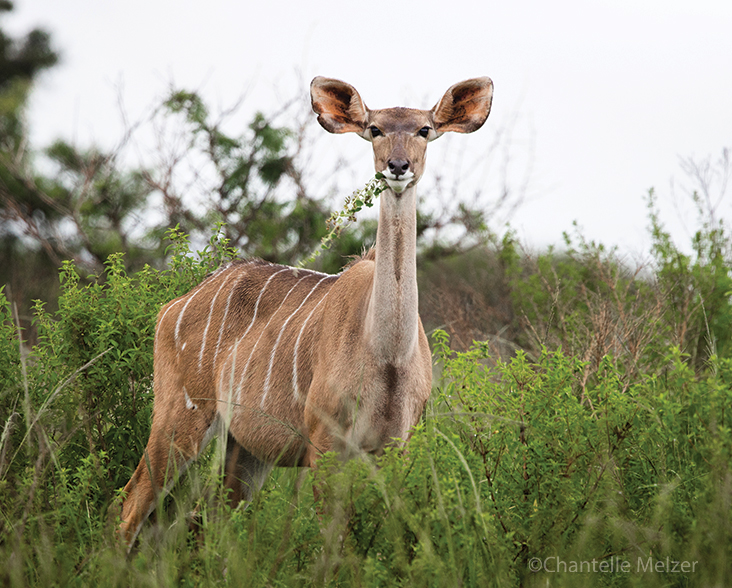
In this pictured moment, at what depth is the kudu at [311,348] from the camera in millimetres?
3029

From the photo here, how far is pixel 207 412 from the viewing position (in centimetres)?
371

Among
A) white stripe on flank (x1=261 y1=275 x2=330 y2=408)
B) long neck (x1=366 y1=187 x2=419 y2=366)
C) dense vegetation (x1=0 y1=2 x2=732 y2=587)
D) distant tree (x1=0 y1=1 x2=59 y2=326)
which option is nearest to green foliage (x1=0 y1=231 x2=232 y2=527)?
dense vegetation (x1=0 y1=2 x2=732 y2=587)

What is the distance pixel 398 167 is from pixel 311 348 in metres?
0.95

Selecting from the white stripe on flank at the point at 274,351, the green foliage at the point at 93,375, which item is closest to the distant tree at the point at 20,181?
the green foliage at the point at 93,375

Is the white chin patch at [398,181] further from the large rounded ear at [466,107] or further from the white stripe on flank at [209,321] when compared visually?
the white stripe on flank at [209,321]

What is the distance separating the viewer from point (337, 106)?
349 centimetres

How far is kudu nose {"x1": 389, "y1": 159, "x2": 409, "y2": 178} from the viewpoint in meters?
2.95

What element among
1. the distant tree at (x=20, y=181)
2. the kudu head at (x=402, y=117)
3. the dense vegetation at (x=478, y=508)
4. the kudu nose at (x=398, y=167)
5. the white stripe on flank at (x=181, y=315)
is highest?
the distant tree at (x=20, y=181)

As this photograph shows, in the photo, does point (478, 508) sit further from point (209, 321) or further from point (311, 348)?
→ point (209, 321)

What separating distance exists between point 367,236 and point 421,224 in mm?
792

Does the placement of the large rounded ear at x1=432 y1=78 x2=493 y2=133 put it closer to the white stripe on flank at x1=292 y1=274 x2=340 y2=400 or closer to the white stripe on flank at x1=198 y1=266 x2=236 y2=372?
the white stripe on flank at x1=292 y1=274 x2=340 y2=400

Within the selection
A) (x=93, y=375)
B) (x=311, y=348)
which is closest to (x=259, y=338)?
(x=311, y=348)

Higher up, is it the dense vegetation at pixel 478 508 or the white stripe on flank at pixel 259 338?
the white stripe on flank at pixel 259 338

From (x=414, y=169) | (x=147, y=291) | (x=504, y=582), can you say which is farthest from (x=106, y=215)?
(x=504, y=582)
